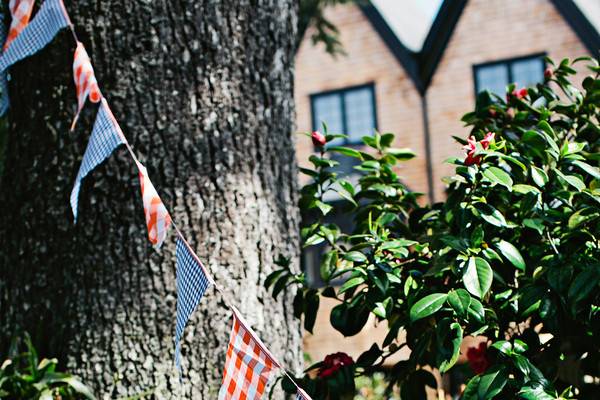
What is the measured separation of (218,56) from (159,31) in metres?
0.23

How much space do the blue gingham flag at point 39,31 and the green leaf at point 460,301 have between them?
1.73 metres

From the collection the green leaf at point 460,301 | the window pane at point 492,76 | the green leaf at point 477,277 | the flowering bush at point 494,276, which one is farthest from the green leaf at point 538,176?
the window pane at point 492,76

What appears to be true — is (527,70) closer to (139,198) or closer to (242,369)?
(139,198)

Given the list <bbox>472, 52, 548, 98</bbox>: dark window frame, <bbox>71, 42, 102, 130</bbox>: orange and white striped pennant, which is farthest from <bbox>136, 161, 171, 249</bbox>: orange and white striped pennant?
<bbox>472, 52, 548, 98</bbox>: dark window frame

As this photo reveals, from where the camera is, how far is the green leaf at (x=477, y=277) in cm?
203

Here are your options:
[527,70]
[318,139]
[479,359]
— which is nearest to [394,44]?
[527,70]

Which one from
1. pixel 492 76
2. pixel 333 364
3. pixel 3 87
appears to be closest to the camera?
pixel 333 364

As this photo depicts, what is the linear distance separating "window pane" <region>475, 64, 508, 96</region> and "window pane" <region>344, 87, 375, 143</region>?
2056 millimetres

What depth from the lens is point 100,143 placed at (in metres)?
2.75

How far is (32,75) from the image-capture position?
305 centimetres

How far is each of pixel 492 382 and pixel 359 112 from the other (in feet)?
44.4

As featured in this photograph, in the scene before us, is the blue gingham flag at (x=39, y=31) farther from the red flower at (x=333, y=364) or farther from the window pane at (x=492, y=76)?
the window pane at (x=492, y=76)

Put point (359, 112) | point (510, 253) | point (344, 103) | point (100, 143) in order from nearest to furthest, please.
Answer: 1. point (510, 253)
2. point (100, 143)
3. point (359, 112)
4. point (344, 103)

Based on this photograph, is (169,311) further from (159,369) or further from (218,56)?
(218,56)
